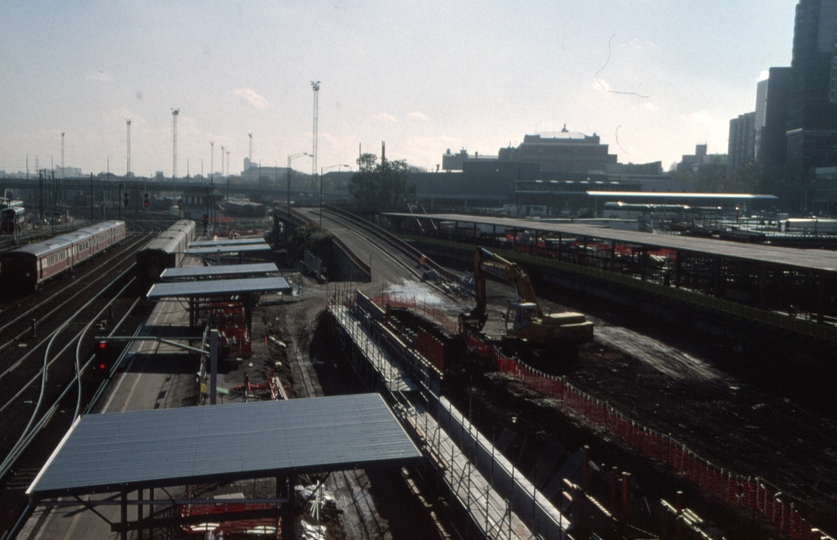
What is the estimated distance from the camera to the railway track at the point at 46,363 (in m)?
18.6

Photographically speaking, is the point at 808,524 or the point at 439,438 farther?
the point at 439,438

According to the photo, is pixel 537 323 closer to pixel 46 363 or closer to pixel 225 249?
pixel 46 363

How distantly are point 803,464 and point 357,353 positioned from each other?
17505 mm

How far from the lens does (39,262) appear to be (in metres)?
44.9

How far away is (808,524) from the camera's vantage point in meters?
14.7

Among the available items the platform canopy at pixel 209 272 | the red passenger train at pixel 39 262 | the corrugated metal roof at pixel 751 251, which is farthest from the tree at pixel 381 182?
the platform canopy at pixel 209 272

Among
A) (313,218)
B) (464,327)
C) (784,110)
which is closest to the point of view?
(464,327)

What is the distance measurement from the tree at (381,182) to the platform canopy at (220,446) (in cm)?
11758

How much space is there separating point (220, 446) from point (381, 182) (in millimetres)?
121225

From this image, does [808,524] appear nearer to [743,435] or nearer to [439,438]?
[743,435]

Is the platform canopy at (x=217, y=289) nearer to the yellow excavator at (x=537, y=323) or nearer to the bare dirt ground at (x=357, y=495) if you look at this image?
the bare dirt ground at (x=357, y=495)

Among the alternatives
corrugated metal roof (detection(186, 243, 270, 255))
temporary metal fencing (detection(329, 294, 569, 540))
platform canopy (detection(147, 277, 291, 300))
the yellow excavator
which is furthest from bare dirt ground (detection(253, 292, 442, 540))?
corrugated metal roof (detection(186, 243, 270, 255))

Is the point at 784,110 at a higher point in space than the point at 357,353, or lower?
higher

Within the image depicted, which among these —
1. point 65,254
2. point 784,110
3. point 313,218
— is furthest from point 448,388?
point 784,110
